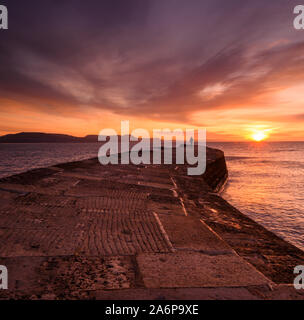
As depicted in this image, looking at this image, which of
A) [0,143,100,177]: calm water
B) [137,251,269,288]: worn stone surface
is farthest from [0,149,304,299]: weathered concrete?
→ [0,143,100,177]: calm water

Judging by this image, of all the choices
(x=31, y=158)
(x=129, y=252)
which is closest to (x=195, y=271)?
(x=129, y=252)

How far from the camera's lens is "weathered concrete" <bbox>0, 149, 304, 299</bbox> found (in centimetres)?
176

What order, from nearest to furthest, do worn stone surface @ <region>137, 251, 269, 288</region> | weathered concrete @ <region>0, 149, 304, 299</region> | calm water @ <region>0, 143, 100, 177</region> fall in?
1. weathered concrete @ <region>0, 149, 304, 299</region>
2. worn stone surface @ <region>137, 251, 269, 288</region>
3. calm water @ <region>0, 143, 100, 177</region>

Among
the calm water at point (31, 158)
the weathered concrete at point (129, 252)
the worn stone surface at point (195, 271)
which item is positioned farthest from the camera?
the calm water at point (31, 158)

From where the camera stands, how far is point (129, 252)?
94.3 inches

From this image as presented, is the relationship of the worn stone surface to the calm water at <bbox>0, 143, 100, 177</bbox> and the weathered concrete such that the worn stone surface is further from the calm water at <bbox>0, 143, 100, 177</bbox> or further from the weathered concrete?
the calm water at <bbox>0, 143, 100, 177</bbox>

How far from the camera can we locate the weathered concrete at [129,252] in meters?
1.76

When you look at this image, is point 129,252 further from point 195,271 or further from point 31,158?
point 31,158

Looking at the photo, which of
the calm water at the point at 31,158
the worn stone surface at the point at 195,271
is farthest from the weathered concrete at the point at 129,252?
the calm water at the point at 31,158

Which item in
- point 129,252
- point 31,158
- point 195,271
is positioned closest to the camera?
point 195,271

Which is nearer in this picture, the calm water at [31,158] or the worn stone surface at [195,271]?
the worn stone surface at [195,271]

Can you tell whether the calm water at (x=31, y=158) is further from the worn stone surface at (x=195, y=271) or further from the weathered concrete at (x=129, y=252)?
the worn stone surface at (x=195, y=271)

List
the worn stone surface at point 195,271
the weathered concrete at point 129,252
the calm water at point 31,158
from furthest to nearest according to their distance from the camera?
the calm water at point 31,158, the worn stone surface at point 195,271, the weathered concrete at point 129,252
